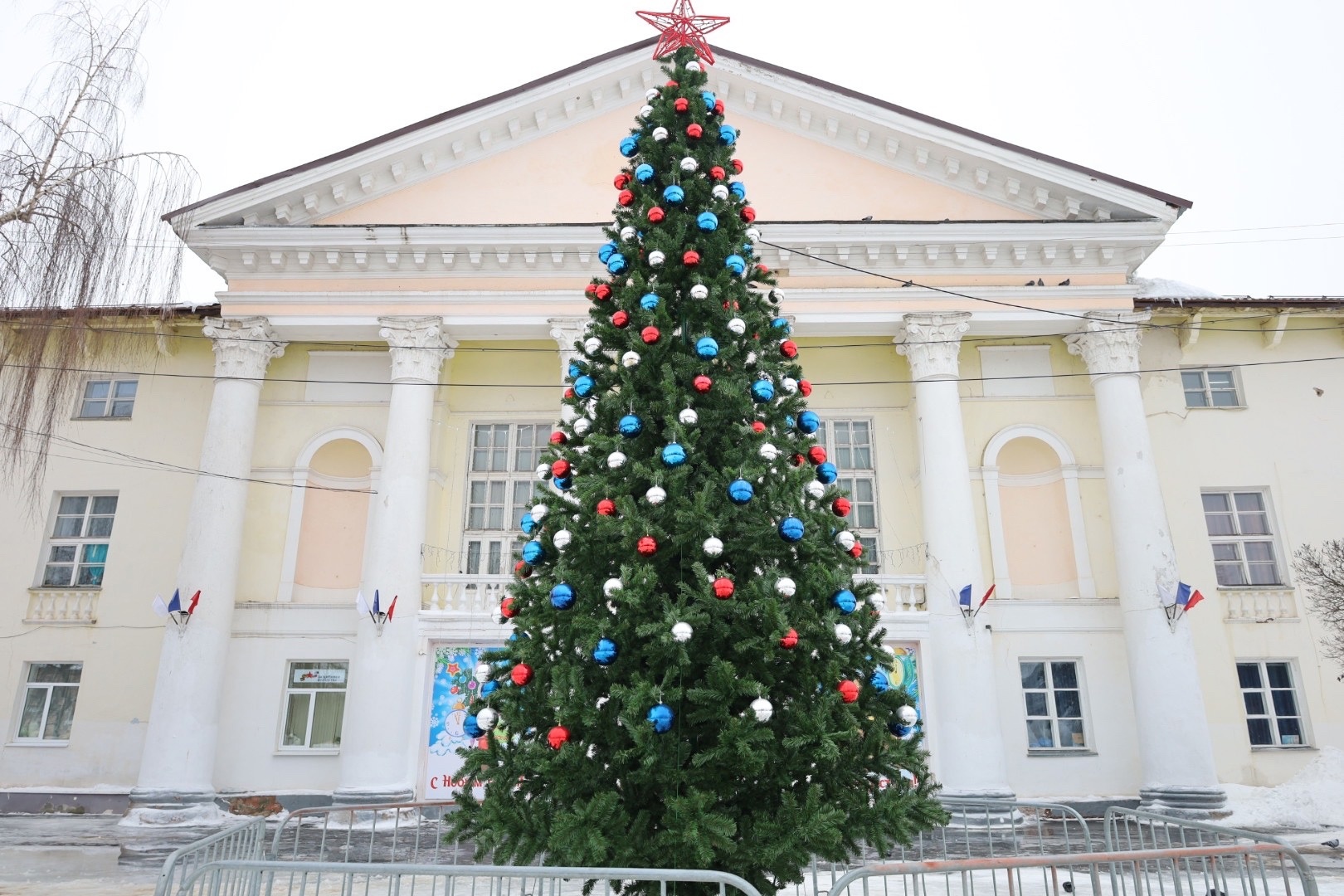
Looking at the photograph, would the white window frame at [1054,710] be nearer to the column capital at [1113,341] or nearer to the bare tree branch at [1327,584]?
the bare tree branch at [1327,584]

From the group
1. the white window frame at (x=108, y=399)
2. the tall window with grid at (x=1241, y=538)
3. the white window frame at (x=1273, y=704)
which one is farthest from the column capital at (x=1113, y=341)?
the white window frame at (x=108, y=399)

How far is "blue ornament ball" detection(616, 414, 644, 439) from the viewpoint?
481 centimetres

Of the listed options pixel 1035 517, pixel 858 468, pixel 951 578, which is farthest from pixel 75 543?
pixel 1035 517

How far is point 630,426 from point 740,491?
0.72m

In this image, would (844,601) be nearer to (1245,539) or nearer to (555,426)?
(555,426)

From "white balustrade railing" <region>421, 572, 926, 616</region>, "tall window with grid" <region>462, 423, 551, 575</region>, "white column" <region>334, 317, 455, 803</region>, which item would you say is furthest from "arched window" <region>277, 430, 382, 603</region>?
"tall window with grid" <region>462, 423, 551, 575</region>

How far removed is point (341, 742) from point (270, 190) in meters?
8.90

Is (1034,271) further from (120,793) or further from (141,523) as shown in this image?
(120,793)

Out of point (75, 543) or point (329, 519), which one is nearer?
point (329, 519)

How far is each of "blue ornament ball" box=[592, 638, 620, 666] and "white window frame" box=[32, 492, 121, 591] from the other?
1428cm

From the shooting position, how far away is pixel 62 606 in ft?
49.5

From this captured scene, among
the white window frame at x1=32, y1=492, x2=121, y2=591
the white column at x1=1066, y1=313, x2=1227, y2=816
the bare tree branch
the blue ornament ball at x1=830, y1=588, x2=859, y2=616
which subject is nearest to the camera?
the blue ornament ball at x1=830, y1=588, x2=859, y2=616

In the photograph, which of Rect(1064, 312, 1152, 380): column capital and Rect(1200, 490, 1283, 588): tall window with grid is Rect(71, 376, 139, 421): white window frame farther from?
Rect(1200, 490, 1283, 588): tall window with grid

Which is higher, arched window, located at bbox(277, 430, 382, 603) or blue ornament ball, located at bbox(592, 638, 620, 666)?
arched window, located at bbox(277, 430, 382, 603)
